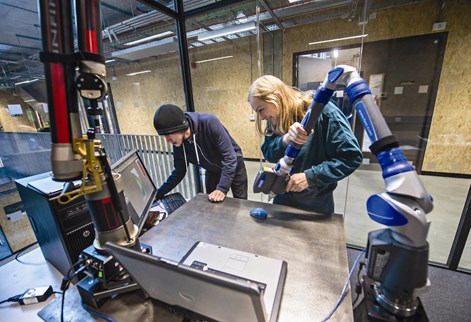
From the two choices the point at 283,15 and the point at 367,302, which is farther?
the point at 283,15

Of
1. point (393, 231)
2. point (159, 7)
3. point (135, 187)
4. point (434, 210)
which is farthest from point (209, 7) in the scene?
point (434, 210)

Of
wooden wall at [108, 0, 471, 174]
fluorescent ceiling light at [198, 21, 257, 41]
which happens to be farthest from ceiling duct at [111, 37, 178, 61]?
fluorescent ceiling light at [198, 21, 257, 41]

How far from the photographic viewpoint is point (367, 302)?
1.65 feet

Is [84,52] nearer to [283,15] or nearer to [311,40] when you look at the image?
[283,15]

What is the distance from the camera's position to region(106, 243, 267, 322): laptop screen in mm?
353

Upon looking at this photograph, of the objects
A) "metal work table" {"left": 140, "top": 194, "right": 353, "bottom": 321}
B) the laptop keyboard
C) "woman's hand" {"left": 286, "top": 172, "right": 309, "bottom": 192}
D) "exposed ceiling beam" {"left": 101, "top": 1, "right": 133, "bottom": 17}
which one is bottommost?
the laptop keyboard

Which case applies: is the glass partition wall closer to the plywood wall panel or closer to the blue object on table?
the plywood wall panel

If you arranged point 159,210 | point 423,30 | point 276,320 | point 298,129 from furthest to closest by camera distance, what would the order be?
point 423,30 → point 159,210 → point 298,129 → point 276,320

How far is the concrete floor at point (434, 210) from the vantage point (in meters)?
1.92

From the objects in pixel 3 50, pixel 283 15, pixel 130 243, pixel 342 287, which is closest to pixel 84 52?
pixel 130 243

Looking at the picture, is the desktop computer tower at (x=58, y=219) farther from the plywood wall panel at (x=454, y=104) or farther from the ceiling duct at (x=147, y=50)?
the plywood wall panel at (x=454, y=104)

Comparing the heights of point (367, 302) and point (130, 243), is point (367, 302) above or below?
below

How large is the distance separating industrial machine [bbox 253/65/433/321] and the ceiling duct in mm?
3125

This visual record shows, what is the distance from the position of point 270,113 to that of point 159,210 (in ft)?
3.01
